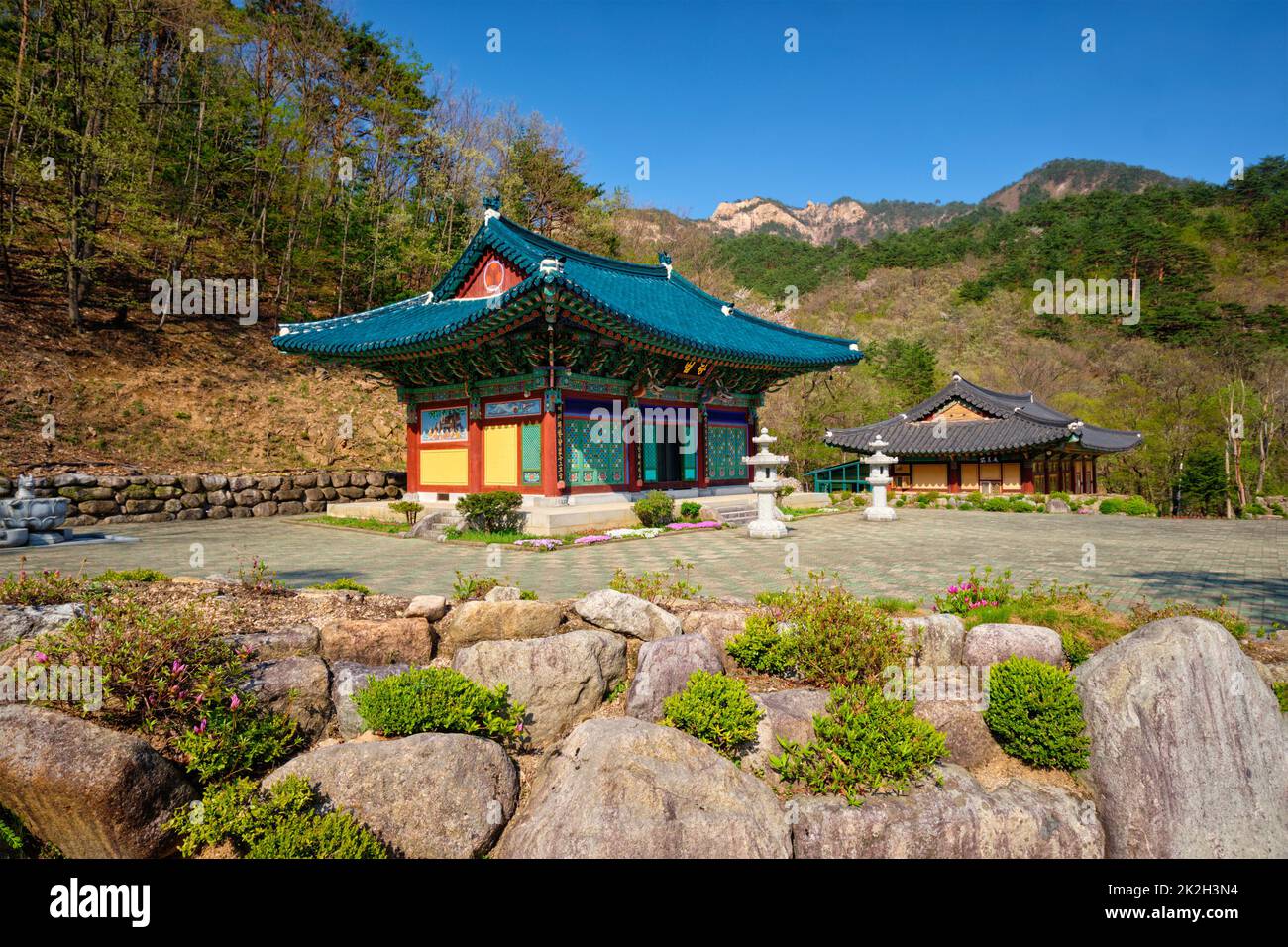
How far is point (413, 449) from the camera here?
66.3 feet

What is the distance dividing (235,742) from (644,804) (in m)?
2.65

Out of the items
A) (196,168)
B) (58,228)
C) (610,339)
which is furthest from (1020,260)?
(58,228)

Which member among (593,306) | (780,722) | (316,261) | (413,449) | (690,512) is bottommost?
(780,722)

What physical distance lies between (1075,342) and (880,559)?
175 feet

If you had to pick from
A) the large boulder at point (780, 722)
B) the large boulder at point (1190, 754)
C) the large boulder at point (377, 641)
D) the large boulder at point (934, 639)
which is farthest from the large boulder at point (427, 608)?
the large boulder at point (1190, 754)

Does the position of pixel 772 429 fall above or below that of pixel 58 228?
below

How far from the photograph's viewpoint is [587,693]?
5.16m

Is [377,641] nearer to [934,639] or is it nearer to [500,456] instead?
[934,639]

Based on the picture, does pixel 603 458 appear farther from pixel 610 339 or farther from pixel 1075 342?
pixel 1075 342

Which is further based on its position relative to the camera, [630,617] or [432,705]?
[630,617]

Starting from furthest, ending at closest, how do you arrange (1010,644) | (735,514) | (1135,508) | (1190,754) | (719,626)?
1. (1135,508)
2. (735,514)
3. (719,626)
4. (1010,644)
5. (1190,754)

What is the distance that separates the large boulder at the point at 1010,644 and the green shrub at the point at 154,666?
5.78 meters

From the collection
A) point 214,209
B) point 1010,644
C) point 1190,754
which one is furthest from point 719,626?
point 214,209

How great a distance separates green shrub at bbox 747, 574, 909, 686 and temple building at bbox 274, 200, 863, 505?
9971 millimetres
